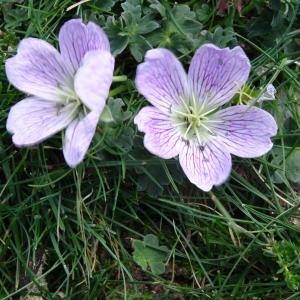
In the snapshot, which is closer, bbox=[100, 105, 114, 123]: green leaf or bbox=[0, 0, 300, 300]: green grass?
bbox=[100, 105, 114, 123]: green leaf

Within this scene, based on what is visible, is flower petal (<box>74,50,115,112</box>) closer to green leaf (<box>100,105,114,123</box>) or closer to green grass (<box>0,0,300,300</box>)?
green leaf (<box>100,105,114,123</box>)

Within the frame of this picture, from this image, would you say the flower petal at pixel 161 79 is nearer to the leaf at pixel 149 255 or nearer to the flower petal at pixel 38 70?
the flower petal at pixel 38 70

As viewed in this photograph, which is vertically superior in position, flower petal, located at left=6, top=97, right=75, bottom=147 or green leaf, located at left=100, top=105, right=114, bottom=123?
green leaf, located at left=100, top=105, right=114, bottom=123

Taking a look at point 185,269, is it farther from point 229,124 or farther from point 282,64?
point 282,64

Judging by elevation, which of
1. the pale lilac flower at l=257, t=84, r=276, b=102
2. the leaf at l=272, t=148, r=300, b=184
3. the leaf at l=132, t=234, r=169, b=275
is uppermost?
the pale lilac flower at l=257, t=84, r=276, b=102

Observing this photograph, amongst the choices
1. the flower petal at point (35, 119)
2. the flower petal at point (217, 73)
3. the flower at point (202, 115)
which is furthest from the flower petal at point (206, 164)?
the flower petal at point (35, 119)

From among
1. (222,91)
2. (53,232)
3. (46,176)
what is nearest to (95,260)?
(53,232)

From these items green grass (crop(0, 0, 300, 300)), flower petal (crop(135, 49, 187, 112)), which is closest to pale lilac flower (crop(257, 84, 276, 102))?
green grass (crop(0, 0, 300, 300))
